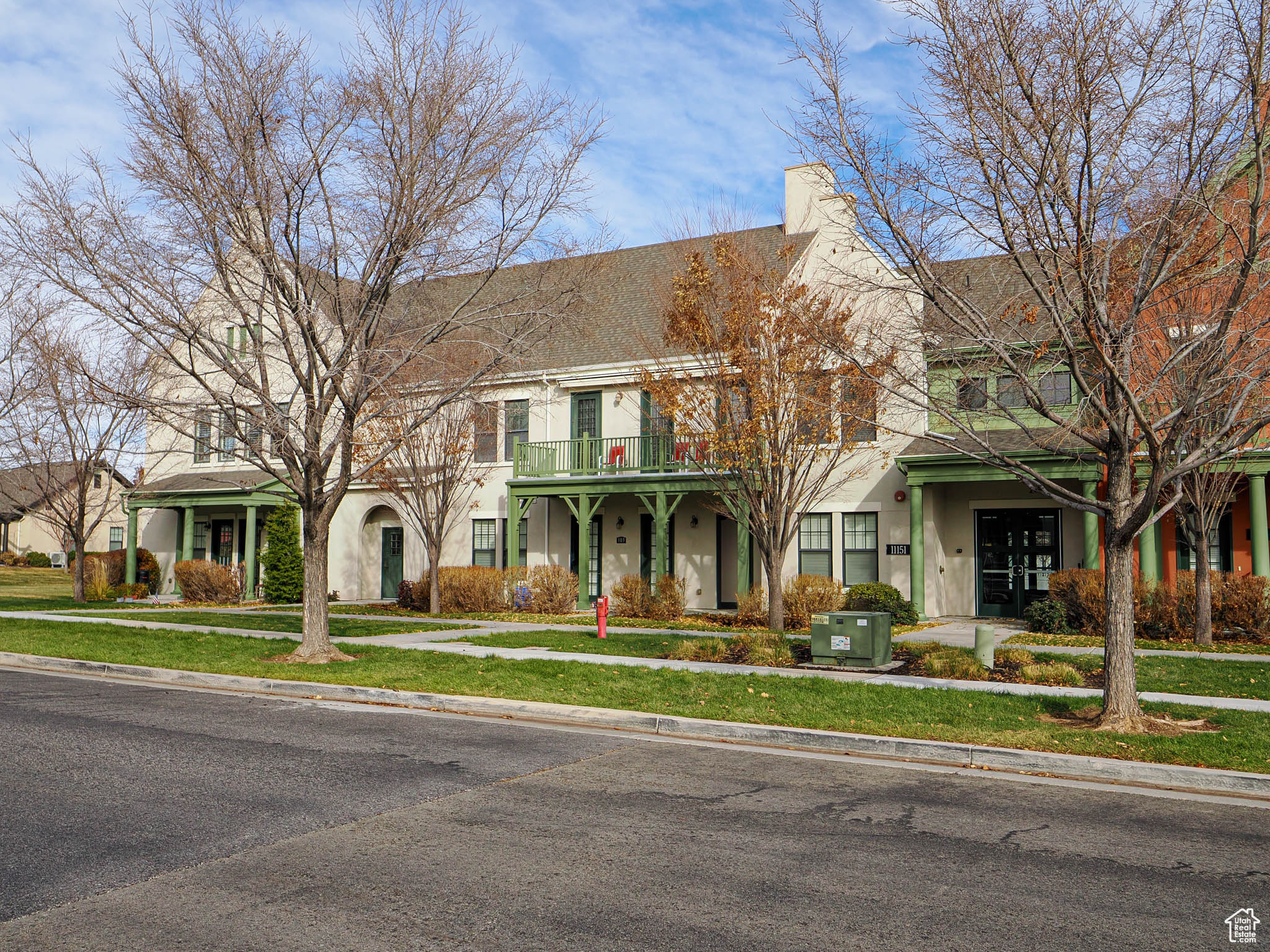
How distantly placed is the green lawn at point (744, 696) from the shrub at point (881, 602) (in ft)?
22.8

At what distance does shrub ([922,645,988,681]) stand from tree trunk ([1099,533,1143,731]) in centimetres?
281

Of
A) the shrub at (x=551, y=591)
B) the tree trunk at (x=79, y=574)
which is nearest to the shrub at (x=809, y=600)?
the shrub at (x=551, y=591)

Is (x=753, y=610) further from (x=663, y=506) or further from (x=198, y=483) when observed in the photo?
(x=198, y=483)

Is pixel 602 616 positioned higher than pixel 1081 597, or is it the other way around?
pixel 1081 597

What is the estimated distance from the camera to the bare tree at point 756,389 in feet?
54.5

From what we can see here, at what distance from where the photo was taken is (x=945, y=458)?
19.1m

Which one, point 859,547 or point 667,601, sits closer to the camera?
point 667,601

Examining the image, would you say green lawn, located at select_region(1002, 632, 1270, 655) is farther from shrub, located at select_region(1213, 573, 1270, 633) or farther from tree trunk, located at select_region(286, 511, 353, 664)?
tree trunk, located at select_region(286, 511, 353, 664)

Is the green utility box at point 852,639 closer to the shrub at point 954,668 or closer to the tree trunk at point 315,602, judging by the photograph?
the shrub at point 954,668

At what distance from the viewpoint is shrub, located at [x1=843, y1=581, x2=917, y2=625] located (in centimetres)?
1847

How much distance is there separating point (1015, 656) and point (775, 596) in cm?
523

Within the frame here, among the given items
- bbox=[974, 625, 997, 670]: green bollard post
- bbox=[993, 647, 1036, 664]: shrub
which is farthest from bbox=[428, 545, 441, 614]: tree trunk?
bbox=[974, 625, 997, 670]: green bollard post

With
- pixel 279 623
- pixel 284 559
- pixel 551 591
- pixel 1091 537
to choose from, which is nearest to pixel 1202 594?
pixel 1091 537

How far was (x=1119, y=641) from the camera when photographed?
924cm
